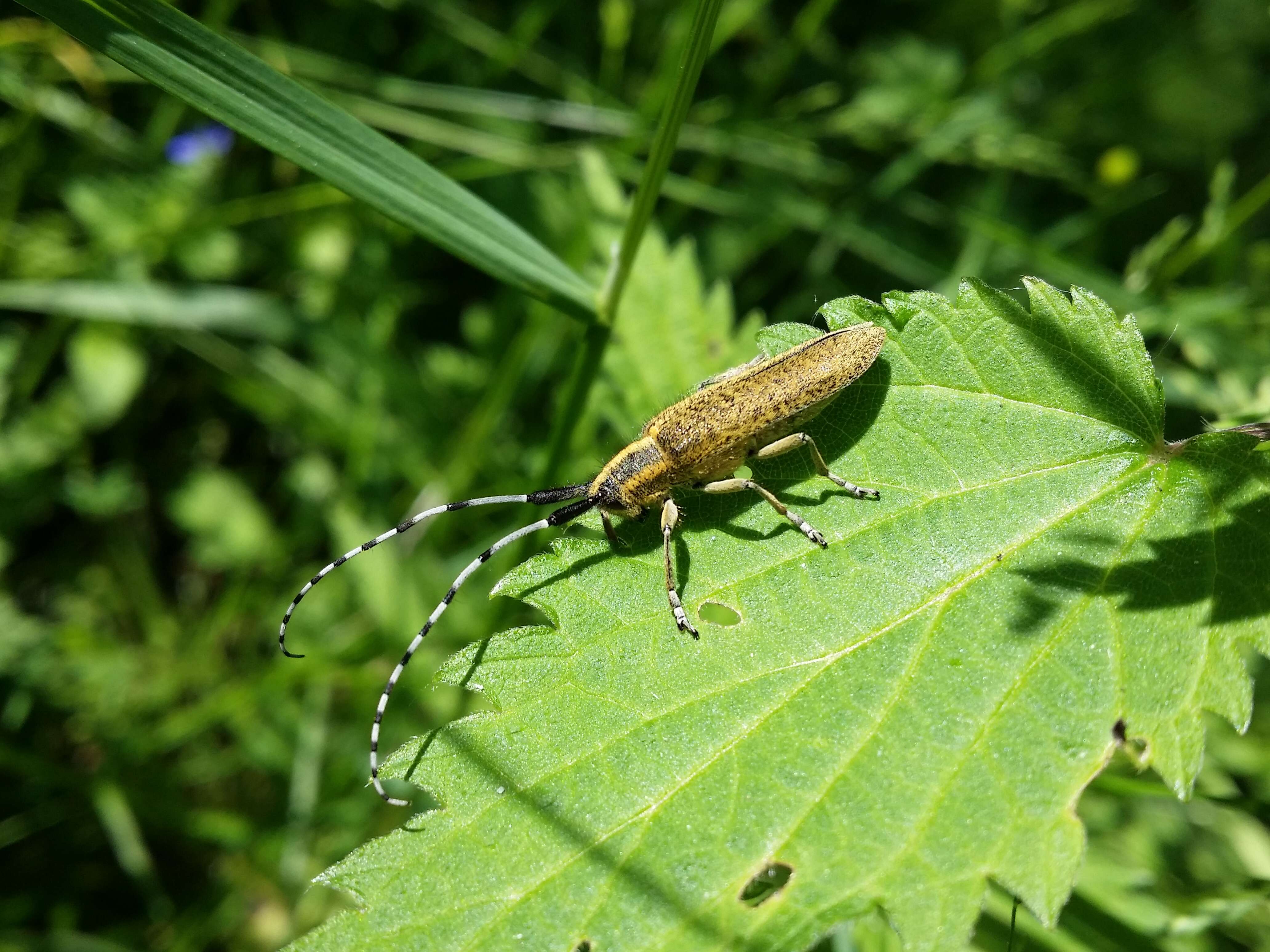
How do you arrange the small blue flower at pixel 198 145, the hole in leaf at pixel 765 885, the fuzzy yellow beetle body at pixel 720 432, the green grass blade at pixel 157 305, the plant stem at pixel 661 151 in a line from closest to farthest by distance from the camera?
the hole in leaf at pixel 765 885, the plant stem at pixel 661 151, the fuzzy yellow beetle body at pixel 720 432, the green grass blade at pixel 157 305, the small blue flower at pixel 198 145

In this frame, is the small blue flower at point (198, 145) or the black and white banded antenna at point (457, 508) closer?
the black and white banded antenna at point (457, 508)

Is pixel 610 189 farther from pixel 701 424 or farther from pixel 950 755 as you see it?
pixel 950 755

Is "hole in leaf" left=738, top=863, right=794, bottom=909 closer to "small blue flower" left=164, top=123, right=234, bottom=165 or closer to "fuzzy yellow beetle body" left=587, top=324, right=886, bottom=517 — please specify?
"fuzzy yellow beetle body" left=587, top=324, right=886, bottom=517

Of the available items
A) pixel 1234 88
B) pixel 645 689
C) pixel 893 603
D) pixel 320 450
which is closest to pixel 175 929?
pixel 320 450

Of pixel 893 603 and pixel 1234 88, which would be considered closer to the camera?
pixel 893 603

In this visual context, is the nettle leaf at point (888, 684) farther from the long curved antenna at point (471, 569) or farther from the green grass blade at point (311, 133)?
the green grass blade at point (311, 133)

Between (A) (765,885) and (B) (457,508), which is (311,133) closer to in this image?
(B) (457,508)

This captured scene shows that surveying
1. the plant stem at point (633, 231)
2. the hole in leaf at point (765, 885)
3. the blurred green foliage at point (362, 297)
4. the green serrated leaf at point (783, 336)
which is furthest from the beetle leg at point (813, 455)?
the blurred green foliage at point (362, 297)
